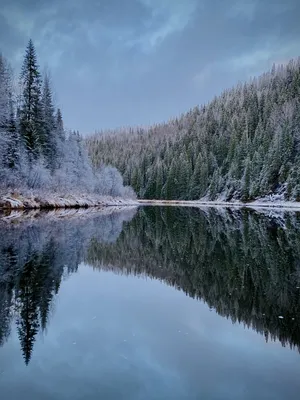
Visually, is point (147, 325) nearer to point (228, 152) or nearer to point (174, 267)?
point (174, 267)

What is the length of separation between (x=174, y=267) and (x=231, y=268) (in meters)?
2.00

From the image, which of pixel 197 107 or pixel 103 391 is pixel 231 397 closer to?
pixel 103 391

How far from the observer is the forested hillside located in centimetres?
8462

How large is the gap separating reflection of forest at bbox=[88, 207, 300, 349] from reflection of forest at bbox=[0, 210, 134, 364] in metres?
1.28

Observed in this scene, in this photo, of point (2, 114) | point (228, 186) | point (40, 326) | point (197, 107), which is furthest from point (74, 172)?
point (197, 107)

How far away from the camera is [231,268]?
1316 cm

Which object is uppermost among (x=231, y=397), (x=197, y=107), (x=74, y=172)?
(x=197, y=107)

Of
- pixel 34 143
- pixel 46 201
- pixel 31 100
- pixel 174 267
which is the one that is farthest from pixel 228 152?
pixel 174 267

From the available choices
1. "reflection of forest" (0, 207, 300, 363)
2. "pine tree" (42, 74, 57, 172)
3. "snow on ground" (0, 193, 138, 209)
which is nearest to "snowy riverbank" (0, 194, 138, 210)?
"snow on ground" (0, 193, 138, 209)

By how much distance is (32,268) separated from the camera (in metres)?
11.9

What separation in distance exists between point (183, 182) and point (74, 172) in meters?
59.9

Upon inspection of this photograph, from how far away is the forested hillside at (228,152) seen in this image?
84625mm

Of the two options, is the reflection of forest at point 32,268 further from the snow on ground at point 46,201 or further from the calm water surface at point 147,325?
the snow on ground at point 46,201

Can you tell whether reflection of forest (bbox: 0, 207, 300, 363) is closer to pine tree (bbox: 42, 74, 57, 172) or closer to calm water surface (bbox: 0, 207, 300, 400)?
calm water surface (bbox: 0, 207, 300, 400)
